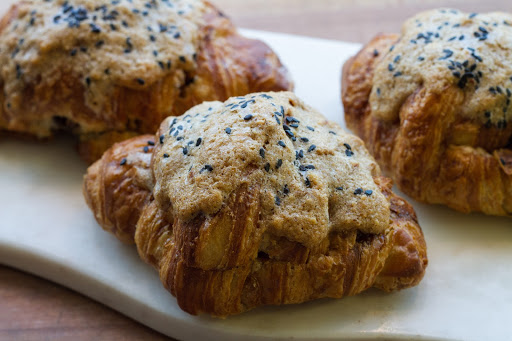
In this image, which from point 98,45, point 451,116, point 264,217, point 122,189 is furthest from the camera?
point 98,45

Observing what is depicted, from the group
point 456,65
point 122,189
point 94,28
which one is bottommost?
point 122,189

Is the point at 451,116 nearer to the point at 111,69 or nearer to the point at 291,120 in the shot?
the point at 291,120

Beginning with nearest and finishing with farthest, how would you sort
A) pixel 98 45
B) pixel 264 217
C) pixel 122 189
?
pixel 264 217 < pixel 122 189 < pixel 98 45

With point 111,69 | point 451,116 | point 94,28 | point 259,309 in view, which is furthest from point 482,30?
point 94,28

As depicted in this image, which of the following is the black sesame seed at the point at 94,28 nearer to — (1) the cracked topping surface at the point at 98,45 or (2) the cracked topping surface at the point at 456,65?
(1) the cracked topping surface at the point at 98,45

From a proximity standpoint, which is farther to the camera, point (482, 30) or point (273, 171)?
point (482, 30)

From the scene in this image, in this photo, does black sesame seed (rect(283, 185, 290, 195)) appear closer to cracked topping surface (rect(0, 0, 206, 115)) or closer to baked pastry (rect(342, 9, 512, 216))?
baked pastry (rect(342, 9, 512, 216))

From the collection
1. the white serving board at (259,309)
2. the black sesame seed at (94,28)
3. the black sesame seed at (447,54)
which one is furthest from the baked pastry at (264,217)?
the black sesame seed at (94,28)

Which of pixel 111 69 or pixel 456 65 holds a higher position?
pixel 456 65
